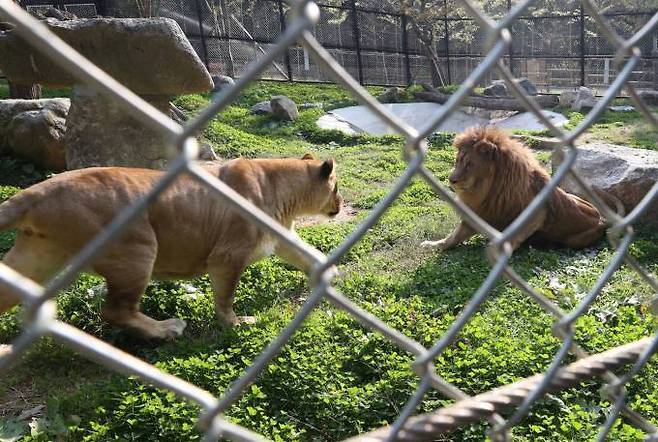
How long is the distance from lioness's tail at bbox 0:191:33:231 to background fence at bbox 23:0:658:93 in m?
16.3

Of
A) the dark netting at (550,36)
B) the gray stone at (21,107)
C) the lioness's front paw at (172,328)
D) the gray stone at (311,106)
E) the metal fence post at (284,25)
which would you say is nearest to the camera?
the lioness's front paw at (172,328)

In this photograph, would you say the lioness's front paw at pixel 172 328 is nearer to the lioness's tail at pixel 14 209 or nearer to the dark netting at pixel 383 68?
the lioness's tail at pixel 14 209

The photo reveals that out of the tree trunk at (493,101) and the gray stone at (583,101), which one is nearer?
the tree trunk at (493,101)

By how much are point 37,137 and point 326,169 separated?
439 centimetres

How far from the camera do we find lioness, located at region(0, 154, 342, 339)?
12.2ft

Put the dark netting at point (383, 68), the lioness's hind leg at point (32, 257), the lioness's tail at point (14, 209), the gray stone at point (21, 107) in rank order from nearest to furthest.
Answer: the lioness's tail at point (14, 209), the lioness's hind leg at point (32, 257), the gray stone at point (21, 107), the dark netting at point (383, 68)

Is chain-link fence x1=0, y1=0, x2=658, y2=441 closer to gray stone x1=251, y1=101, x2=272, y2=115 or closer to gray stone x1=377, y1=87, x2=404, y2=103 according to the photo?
gray stone x1=251, y1=101, x2=272, y2=115

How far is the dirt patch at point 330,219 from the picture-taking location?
7.48 meters

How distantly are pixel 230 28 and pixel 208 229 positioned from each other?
1666 centimetres

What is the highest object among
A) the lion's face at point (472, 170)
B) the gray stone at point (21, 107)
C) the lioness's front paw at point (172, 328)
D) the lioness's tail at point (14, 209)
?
the lioness's tail at point (14, 209)

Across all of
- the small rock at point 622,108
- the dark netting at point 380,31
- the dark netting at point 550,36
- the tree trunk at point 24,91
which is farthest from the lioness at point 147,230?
the dark netting at point 550,36

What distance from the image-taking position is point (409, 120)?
16.4 metres

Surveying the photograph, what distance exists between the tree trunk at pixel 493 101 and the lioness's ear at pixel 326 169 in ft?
35.9

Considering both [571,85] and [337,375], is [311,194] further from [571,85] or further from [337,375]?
[571,85]
